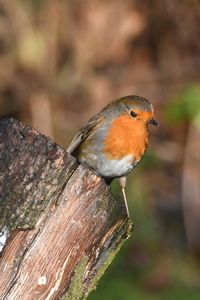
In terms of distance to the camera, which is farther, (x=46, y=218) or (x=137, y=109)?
(x=137, y=109)

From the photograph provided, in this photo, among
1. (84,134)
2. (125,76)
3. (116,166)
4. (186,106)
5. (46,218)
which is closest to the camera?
(46,218)

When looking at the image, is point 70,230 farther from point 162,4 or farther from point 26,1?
point 162,4

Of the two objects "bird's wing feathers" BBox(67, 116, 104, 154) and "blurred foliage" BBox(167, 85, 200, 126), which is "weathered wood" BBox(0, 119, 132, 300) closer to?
"bird's wing feathers" BBox(67, 116, 104, 154)

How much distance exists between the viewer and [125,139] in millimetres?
4098

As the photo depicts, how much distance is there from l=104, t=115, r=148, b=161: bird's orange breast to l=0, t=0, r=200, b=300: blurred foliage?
3121 millimetres

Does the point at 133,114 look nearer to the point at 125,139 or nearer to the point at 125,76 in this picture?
the point at 125,139

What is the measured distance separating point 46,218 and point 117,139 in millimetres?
1484

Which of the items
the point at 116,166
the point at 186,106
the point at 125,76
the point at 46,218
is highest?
the point at 125,76

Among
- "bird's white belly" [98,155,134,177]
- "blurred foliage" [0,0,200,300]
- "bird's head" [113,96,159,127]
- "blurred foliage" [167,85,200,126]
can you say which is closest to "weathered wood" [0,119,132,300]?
"bird's white belly" [98,155,134,177]

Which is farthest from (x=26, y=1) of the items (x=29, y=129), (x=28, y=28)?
(x=29, y=129)

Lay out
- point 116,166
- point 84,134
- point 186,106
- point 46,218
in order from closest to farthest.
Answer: point 46,218 < point 116,166 < point 84,134 < point 186,106

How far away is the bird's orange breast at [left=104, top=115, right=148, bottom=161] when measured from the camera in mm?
4082

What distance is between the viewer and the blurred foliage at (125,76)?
26.4 ft

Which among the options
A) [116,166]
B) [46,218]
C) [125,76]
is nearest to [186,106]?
[125,76]
